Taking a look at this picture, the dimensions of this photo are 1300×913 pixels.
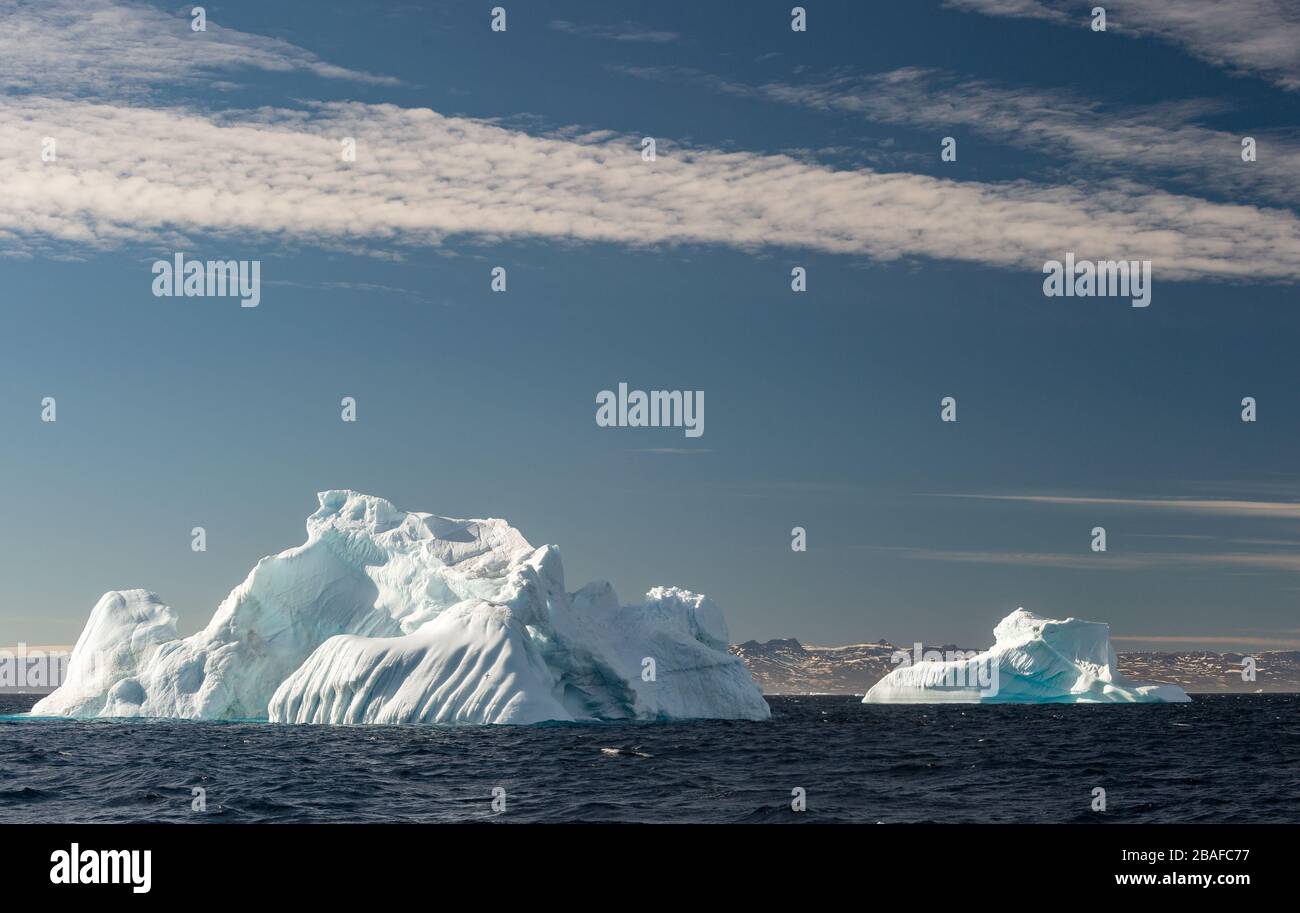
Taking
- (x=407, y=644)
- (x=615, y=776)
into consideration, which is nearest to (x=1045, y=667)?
(x=407, y=644)

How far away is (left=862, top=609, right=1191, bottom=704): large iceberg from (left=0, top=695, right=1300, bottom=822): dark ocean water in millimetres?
46539

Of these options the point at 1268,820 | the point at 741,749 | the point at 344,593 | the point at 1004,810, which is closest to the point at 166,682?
the point at 344,593

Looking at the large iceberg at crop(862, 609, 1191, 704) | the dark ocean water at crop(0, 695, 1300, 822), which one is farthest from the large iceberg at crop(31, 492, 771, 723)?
the large iceberg at crop(862, 609, 1191, 704)

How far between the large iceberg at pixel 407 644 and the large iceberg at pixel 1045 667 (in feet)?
134

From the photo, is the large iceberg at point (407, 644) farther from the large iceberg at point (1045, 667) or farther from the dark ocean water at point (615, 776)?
the large iceberg at point (1045, 667)

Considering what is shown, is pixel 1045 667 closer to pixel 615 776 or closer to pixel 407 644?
pixel 407 644

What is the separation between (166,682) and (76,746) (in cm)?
1609

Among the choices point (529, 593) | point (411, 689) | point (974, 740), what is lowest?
point (974, 740)

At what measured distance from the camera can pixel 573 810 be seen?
72.7 ft

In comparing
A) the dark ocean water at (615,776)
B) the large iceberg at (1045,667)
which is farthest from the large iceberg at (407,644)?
the large iceberg at (1045,667)

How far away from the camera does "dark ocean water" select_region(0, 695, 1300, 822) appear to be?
22.5 meters

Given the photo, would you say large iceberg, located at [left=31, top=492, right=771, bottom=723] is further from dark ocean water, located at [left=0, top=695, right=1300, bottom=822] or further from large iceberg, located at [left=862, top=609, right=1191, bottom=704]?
large iceberg, located at [left=862, top=609, right=1191, bottom=704]

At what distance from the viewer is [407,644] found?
4647 centimetres
